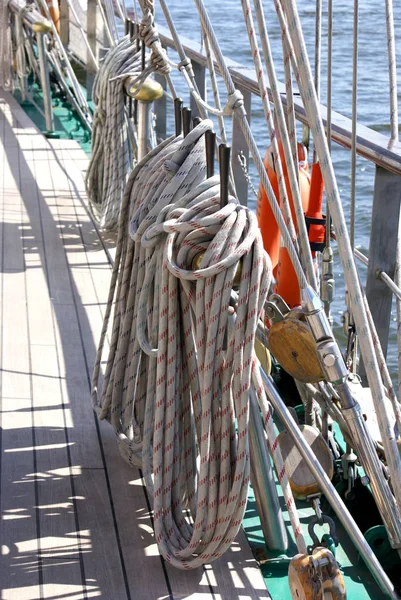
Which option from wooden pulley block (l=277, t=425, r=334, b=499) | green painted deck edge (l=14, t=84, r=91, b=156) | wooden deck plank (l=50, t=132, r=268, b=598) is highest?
green painted deck edge (l=14, t=84, r=91, b=156)

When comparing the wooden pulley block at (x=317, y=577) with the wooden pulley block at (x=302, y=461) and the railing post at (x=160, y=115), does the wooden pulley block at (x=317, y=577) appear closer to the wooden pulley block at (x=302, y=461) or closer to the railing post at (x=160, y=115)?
the wooden pulley block at (x=302, y=461)

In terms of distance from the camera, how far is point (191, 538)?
174cm

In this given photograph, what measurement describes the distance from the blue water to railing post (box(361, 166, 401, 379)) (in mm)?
2274

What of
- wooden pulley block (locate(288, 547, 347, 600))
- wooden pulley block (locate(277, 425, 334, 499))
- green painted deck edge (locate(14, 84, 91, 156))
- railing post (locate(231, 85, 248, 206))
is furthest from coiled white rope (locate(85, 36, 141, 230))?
wooden pulley block (locate(288, 547, 347, 600))

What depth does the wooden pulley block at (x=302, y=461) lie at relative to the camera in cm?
190

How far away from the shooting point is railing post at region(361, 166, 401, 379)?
2336 mm

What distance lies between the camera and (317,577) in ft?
5.01

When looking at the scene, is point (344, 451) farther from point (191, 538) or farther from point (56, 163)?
point (56, 163)

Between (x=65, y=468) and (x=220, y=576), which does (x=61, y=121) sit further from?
(x=220, y=576)

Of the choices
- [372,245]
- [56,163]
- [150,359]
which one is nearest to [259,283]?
[150,359]

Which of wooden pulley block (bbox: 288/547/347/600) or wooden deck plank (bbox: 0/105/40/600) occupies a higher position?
wooden pulley block (bbox: 288/547/347/600)

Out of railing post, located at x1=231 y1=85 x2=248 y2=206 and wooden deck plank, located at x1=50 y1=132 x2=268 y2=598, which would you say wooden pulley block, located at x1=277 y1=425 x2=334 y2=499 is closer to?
wooden deck plank, located at x1=50 y1=132 x2=268 y2=598

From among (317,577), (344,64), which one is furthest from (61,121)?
(344,64)

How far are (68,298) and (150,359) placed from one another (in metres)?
1.17
